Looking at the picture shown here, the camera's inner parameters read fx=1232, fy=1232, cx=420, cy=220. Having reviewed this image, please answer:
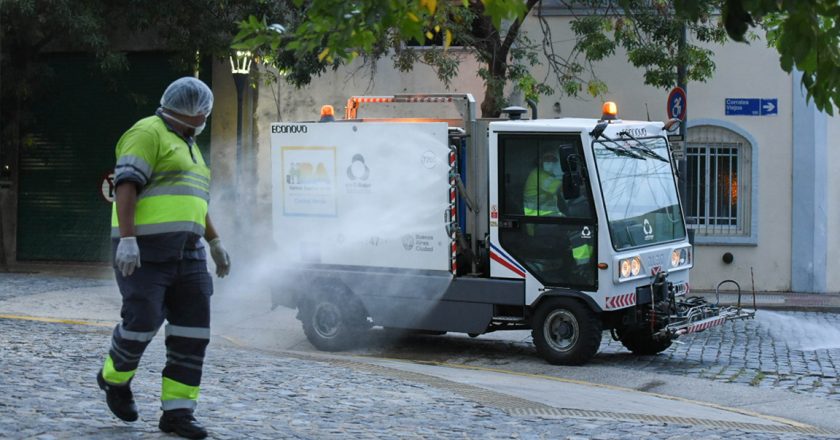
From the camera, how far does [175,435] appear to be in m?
6.00

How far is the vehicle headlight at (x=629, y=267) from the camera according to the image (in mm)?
11203

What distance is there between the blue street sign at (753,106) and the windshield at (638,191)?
8375 mm

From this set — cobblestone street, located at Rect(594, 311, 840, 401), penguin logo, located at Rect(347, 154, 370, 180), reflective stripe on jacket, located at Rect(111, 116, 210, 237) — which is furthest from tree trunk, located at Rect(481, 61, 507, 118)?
reflective stripe on jacket, located at Rect(111, 116, 210, 237)

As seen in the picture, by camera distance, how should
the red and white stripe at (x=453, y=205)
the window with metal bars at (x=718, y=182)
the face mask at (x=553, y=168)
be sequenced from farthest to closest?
1. the window with metal bars at (x=718, y=182)
2. the red and white stripe at (x=453, y=205)
3. the face mask at (x=553, y=168)

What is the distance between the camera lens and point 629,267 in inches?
444

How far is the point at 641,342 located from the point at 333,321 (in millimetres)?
3041

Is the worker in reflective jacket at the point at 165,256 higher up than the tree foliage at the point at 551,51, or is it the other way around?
the tree foliage at the point at 551,51

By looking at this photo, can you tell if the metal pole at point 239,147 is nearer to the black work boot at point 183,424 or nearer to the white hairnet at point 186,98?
the white hairnet at point 186,98

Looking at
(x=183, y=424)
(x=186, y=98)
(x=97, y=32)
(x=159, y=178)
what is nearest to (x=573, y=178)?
(x=186, y=98)

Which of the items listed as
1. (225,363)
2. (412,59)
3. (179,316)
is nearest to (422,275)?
(225,363)

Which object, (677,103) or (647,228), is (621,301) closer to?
(647,228)

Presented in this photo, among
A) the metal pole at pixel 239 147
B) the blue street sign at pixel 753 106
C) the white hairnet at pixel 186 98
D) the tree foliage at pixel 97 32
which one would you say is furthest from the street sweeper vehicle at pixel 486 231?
the blue street sign at pixel 753 106

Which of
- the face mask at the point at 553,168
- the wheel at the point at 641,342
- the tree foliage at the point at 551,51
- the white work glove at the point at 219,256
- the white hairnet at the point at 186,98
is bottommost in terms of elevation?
the wheel at the point at 641,342

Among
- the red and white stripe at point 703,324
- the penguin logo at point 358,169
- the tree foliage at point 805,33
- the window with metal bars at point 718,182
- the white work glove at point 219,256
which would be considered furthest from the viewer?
the window with metal bars at point 718,182
